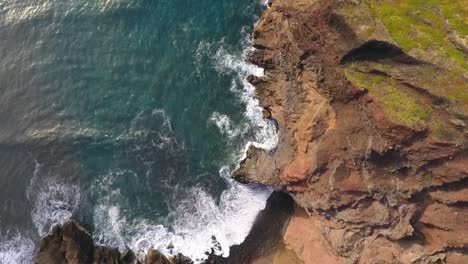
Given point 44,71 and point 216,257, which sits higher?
point 44,71

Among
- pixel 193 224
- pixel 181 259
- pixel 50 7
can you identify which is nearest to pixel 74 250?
pixel 181 259

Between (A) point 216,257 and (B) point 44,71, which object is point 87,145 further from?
(A) point 216,257

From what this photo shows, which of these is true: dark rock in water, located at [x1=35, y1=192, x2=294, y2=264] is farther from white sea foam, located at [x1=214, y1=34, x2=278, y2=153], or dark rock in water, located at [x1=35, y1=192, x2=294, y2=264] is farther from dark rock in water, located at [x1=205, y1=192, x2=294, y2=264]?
white sea foam, located at [x1=214, y1=34, x2=278, y2=153]

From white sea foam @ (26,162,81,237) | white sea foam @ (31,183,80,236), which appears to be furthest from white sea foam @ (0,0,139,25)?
white sea foam @ (31,183,80,236)

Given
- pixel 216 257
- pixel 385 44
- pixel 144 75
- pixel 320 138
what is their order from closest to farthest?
pixel 385 44
pixel 320 138
pixel 216 257
pixel 144 75

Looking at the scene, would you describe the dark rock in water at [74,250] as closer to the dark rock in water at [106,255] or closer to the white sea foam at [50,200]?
the dark rock in water at [106,255]

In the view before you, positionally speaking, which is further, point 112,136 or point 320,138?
point 112,136

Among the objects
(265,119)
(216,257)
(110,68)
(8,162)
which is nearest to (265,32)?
(265,119)
